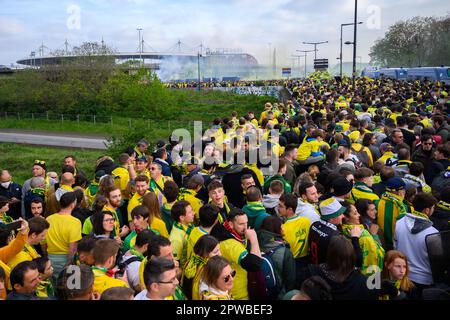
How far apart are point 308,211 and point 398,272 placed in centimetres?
140

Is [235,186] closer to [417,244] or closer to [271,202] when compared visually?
[271,202]

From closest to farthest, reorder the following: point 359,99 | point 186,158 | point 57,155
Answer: point 186,158 < point 359,99 < point 57,155

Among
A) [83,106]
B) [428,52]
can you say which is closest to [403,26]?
[428,52]

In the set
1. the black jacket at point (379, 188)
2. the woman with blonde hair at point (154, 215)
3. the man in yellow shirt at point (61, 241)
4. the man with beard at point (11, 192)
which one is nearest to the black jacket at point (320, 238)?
the woman with blonde hair at point (154, 215)

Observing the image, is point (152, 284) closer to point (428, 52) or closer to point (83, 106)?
point (83, 106)

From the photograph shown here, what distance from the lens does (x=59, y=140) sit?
96.4 ft

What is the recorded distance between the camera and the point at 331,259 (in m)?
3.93

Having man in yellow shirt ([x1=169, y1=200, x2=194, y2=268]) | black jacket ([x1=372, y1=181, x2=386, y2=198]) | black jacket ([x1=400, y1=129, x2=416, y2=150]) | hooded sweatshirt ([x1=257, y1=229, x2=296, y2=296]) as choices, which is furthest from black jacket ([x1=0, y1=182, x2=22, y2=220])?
black jacket ([x1=400, y1=129, x2=416, y2=150])

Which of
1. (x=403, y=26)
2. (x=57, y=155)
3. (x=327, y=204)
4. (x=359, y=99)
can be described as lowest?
(x=57, y=155)

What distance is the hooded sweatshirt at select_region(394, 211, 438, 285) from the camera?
497cm

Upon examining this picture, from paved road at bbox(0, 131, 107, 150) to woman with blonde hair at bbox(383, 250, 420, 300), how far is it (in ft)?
76.2

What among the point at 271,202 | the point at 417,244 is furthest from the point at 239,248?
the point at 417,244
